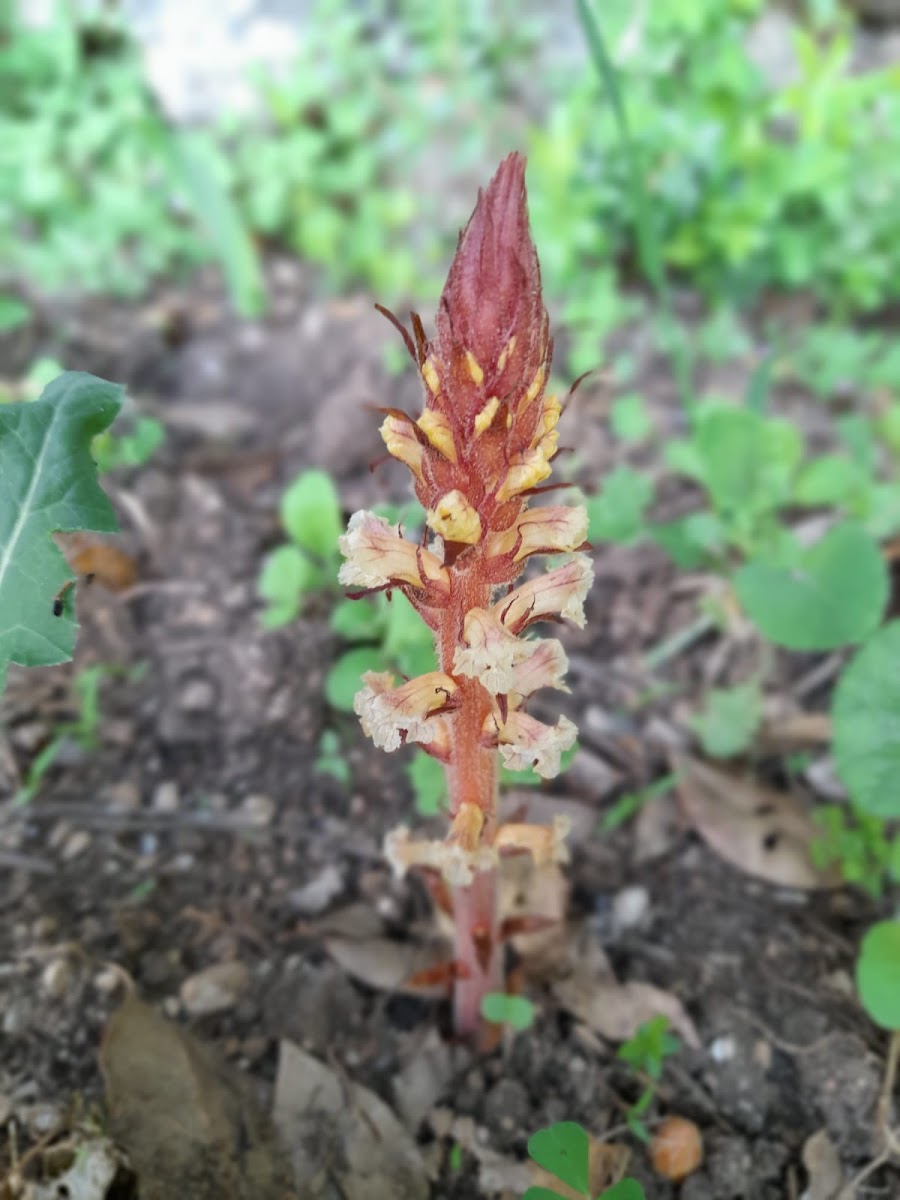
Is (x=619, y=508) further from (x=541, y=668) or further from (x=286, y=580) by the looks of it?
(x=541, y=668)

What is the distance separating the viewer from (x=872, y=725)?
1854 mm

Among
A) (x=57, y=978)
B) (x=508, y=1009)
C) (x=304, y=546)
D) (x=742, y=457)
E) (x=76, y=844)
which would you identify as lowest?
(x=508, y=1009)

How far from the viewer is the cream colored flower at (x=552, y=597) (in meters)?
1.26

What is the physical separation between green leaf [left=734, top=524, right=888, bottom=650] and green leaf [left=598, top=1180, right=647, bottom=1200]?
41.8 inches

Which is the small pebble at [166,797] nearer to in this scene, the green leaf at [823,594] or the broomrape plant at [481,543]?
the broomrape plant at [481,543]

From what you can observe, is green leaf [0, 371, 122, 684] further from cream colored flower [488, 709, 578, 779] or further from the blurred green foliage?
the blurred green foliage

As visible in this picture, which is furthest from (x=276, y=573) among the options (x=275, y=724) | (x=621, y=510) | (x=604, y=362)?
(x=604, y=362)

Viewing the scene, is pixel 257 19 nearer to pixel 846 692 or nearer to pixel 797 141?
pixel 797 141

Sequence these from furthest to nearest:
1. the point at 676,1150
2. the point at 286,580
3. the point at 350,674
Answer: the point at 286,580
the point at 350,674
the point at 676,1150

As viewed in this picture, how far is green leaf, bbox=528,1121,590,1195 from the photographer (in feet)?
4.65

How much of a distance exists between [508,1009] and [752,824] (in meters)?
0.74

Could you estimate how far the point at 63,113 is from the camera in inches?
148

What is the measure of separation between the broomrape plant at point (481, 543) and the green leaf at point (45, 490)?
1.71 feet

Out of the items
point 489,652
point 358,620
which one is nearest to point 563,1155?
point 489,652
